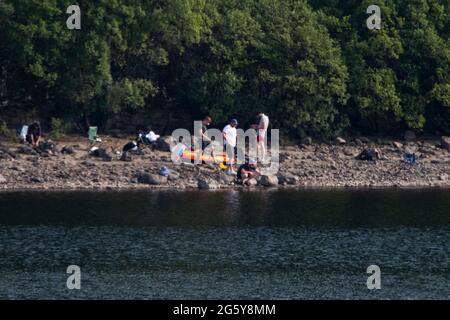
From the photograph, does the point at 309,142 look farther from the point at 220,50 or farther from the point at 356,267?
the point at 356,267

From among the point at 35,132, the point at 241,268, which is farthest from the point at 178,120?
the point at 241,268

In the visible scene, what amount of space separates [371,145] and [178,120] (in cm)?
782

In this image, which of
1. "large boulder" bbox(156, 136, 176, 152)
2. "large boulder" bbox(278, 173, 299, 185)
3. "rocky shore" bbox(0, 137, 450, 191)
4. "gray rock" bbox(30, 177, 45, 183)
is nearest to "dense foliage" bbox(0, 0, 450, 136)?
"large boulder" bbox(156, 136, 176, 152)

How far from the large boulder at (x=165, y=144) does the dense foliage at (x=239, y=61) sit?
5.91ft

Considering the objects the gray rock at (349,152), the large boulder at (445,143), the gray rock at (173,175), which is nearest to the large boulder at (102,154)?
the gray rock at (173,175)

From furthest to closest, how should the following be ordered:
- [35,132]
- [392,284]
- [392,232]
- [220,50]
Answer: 1. [220,50]
2. [35,132]
3. [392,232]
4. [392,284]

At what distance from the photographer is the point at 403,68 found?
2148 inches

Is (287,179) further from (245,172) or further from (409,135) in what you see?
(409,135)

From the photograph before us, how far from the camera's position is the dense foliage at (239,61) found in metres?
49.8

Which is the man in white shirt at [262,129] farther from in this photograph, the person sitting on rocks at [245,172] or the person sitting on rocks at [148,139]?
the person sitting on rocks at [148,139]

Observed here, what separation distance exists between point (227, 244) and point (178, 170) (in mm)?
11009

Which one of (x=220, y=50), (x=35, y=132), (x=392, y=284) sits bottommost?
(x=392, y=284)

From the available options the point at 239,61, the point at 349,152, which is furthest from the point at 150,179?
the point at 349,152

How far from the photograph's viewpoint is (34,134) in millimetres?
48406
